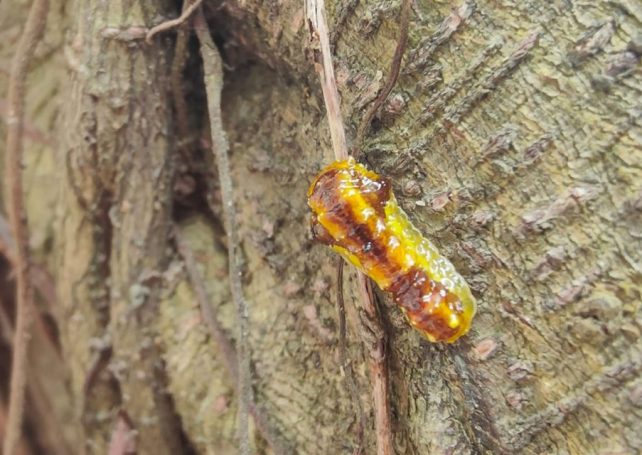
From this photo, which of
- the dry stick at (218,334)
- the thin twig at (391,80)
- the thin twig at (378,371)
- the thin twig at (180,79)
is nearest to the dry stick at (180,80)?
the thin twig at (180,79)

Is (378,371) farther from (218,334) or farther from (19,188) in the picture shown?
(19,188)

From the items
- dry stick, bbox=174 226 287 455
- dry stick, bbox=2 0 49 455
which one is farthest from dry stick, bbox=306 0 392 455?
dry stick, bbox=2 0 49 455

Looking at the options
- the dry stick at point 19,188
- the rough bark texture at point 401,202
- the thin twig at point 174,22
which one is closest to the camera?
the rough bark texture at point 401,202

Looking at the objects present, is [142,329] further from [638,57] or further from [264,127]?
[638,57]

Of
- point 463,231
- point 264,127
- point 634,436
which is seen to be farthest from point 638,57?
point 264,127

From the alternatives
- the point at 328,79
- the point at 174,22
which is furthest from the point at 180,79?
the point at 328,79

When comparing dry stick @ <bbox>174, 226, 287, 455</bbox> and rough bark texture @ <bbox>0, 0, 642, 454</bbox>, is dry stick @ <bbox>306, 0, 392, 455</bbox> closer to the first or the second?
rough bark texture @ <bbox>0, 0, 642, 454</bbox>

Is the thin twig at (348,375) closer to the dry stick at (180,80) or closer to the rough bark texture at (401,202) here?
the rough bark texture at (401,202)
